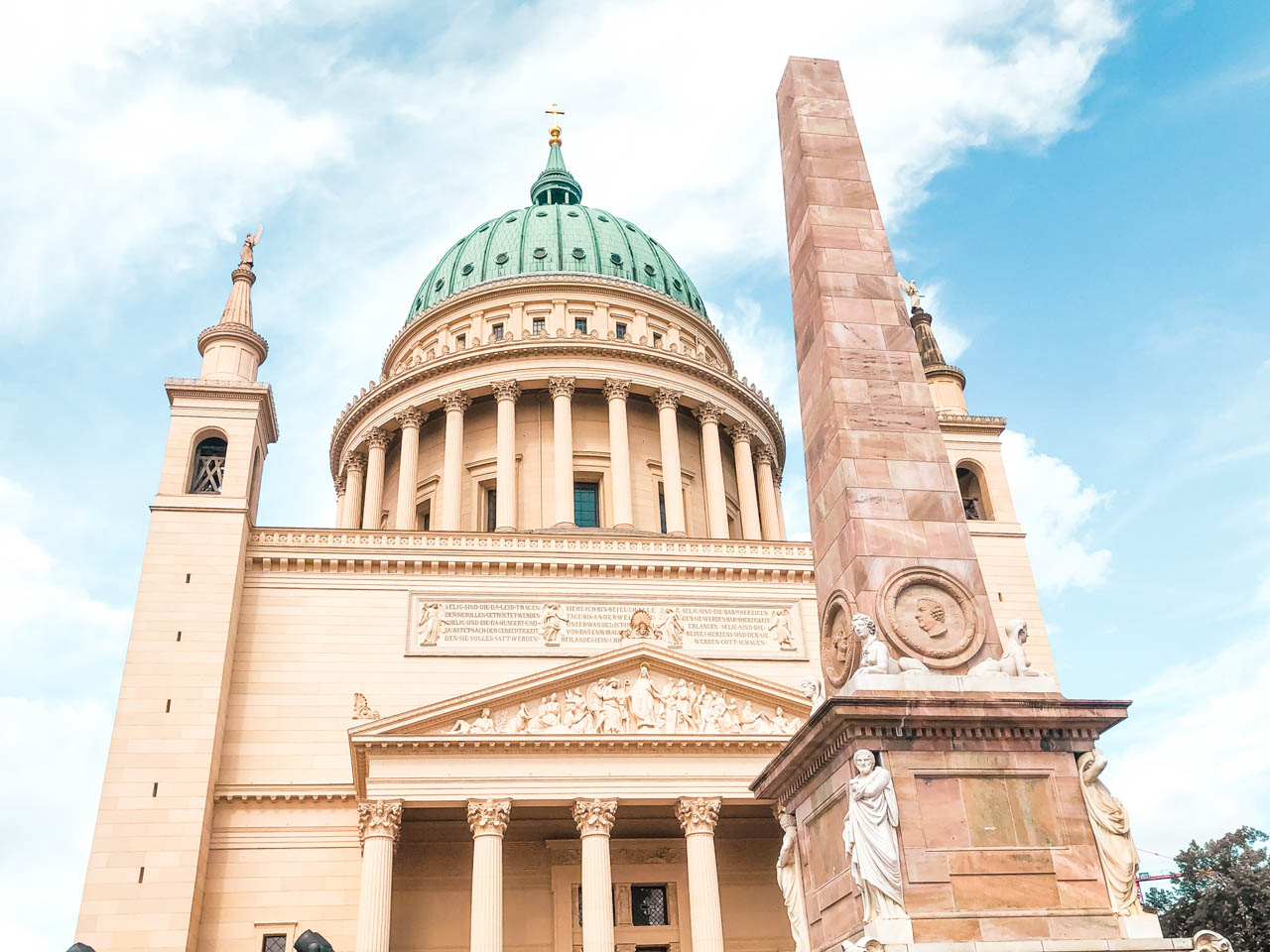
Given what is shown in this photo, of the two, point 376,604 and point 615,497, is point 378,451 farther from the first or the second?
point 376,604

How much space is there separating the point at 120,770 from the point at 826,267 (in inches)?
993

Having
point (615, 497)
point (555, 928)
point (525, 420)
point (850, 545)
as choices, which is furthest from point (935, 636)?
point (525, 420)

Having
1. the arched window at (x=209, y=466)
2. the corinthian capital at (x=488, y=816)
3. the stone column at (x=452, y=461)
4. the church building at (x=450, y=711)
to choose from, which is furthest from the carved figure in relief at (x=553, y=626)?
the arched window at (x=209, y=466)

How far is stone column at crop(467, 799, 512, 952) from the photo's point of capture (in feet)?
87.3

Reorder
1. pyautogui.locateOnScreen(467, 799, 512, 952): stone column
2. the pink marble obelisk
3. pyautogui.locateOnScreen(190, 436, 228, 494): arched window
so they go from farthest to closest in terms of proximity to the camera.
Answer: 1. pyautogui.locateOnScreen(190, 436, 228, 494): arched window
2. pyautogui.locateOnScreen(467, 799, 512, 952): stone column
3. the pink marble obelisk

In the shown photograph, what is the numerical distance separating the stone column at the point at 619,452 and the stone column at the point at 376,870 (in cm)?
1857

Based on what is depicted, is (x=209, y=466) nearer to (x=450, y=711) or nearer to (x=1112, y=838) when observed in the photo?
(x=450, y=711)

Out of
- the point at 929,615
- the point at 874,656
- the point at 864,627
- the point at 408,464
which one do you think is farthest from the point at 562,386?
the point at 874,656

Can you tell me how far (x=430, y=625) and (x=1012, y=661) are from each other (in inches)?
1039

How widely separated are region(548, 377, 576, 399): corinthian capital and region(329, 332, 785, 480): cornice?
2.56ft

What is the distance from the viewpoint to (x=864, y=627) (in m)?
10.8

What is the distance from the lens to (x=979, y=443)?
4144 cm

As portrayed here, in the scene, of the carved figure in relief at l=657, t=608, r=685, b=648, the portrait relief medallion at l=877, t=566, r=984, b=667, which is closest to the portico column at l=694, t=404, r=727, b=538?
the carved figure in relief at l=657, t=608, r=685, b=648

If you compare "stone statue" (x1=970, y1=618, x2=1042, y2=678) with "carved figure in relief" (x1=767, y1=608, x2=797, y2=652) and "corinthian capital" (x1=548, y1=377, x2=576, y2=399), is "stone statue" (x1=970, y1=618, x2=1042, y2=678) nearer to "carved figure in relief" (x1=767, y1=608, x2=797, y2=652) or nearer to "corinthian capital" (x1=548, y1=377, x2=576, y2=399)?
"carved figure in relief" (x1=767, y1=608, x2=797, y2=652)
